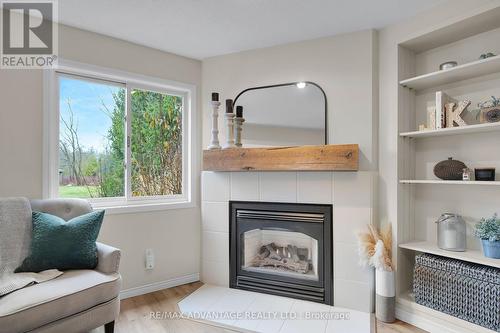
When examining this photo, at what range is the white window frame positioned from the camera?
2434 mm

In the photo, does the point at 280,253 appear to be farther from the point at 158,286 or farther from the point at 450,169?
the point at 450,169

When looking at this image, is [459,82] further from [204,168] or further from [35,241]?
[35,241]

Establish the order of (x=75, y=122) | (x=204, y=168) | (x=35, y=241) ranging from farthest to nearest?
(x=204, y=168) < (x=75, y=122) < (x=35, y=241)

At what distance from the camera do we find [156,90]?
10.1 feet

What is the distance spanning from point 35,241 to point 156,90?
1.74 m

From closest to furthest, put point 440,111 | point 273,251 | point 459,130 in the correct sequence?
point 459,130
point 440,111
point 273,251

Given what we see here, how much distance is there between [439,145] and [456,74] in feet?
1.83

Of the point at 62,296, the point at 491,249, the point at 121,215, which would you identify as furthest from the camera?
the point at 121,215

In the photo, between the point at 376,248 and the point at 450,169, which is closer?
the point at 450,169

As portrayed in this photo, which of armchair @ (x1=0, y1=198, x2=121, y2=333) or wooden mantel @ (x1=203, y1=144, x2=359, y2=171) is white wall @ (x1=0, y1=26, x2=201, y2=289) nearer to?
armchair @ (x1=0, y1=198, x2=121, y2=333)

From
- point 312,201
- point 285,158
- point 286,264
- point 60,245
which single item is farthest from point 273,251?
point 60,245

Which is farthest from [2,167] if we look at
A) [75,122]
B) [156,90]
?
[156,90]

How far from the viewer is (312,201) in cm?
265

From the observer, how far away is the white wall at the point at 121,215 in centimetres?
227
